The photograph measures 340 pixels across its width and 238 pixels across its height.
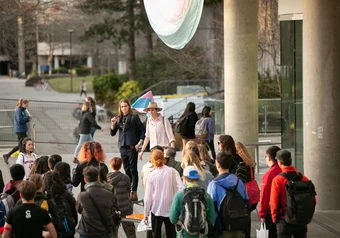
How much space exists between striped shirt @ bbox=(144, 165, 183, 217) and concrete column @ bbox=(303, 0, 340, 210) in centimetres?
531

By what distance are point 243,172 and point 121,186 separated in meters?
1.62

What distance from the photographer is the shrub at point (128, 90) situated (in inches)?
1875

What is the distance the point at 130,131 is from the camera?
15414mm

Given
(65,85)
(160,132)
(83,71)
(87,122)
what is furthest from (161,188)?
(83,71)

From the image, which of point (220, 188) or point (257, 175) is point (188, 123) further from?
point (220, 188)

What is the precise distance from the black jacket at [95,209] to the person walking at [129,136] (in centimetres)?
615

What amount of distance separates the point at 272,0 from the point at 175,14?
22.3 metres

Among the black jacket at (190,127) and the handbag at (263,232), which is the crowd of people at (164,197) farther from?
the black jacket at (190,127)

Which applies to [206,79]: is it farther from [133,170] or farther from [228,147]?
[228,147]

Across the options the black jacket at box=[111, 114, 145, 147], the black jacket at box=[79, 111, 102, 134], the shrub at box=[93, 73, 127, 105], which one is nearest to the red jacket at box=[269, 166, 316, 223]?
the black jacket at box=[111, 114, 145, 147]

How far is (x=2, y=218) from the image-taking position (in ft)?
32.2

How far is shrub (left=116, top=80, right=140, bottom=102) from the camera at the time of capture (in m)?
47.6

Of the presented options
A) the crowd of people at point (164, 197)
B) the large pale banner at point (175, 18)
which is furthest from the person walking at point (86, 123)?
the crowd of people at point (164, 197)

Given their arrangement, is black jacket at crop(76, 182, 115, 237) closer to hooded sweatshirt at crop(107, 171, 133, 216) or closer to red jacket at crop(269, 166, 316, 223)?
hooded sweatshirt at crop(107, 171, 133, 216)
